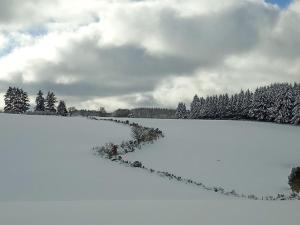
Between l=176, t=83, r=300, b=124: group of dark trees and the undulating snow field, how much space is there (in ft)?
71.8

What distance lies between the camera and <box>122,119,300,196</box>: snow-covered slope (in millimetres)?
31953

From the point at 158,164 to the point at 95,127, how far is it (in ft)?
55.3

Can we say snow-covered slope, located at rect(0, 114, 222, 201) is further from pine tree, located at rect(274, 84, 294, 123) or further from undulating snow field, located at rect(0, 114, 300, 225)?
Answer: pine tree, located at rect(274, 84, 294, 123)

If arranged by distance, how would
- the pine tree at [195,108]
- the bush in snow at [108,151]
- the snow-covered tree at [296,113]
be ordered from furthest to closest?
the pine tree at [195,108] < the snow-covered tree at [296,113] < the bush in snow at [108,151]

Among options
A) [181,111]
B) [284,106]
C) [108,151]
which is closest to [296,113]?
[284,106]

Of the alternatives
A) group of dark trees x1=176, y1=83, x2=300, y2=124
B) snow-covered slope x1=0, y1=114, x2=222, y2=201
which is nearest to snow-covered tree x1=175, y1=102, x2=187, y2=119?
group of dark trees x1=176, y1=83, x2=300, y2=124

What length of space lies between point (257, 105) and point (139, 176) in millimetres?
70186

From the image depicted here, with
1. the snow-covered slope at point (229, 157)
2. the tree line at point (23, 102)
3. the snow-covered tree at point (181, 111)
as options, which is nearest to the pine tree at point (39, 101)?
the tree line at point (23, 102)

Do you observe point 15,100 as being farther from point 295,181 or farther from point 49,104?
point 295,181

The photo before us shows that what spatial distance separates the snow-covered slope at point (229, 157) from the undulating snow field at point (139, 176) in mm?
102

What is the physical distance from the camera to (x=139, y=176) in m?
25.8

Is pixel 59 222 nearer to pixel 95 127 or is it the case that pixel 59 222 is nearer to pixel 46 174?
pixel 46 174

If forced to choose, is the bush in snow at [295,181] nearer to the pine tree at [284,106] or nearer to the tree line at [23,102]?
the pine tree at [284,106]

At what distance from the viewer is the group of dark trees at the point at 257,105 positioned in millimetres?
83438
